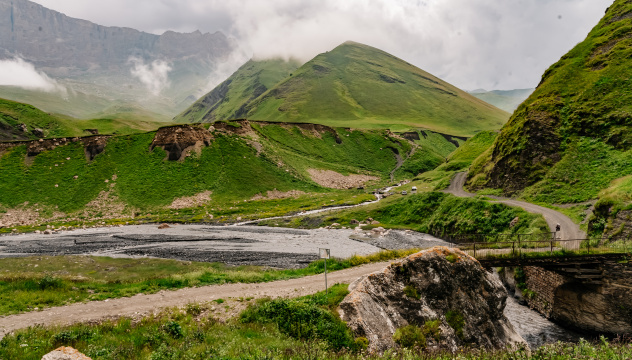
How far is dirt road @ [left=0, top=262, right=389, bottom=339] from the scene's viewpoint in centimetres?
1791

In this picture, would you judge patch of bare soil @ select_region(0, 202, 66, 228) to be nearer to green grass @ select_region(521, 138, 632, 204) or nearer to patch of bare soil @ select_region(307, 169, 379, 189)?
patch of bare soil @ select_region(307, 169, 379, 189)

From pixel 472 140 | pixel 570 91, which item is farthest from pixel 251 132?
pixel 570 91

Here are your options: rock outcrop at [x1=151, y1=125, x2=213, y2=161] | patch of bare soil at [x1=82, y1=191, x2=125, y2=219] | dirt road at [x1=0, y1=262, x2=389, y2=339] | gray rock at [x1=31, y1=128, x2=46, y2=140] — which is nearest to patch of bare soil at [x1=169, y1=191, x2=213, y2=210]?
patch of bare soil at [x1=82, y1=191, x2=125, y2=219]

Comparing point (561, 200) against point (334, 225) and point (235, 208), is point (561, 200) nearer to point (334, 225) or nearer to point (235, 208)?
point (334, 225)

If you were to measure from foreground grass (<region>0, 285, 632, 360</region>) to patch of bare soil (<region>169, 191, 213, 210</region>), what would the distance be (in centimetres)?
7168

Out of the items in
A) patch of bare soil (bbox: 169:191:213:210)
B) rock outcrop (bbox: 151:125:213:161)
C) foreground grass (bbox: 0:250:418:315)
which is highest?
rock outcrop (bbox: 151:125:213:161)

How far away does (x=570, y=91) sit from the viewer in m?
61.4

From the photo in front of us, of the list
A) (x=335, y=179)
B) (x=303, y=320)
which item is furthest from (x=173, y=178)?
(x=303, y=320)

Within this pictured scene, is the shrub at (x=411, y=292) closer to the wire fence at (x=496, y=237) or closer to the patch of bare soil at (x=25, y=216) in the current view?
the wire fence at (x=496, y=237)

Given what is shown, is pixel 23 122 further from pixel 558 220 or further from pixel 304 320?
pixel 558 220

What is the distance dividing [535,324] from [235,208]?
69274 millimetres

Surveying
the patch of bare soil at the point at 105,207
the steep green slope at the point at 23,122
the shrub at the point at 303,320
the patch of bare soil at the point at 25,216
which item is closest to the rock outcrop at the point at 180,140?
the patch of bare soil at the point at 105,207

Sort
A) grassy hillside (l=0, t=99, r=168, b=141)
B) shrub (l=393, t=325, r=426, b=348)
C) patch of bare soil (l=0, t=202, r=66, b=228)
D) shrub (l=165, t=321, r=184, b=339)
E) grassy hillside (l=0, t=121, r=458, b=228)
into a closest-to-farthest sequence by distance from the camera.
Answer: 1. shrub (l=165, t=321, r=184, b=339)
2. shrub (l=393, t=325, r=426, b=348)
3. patch of bare soil (l=0, t=202, r=66, b=228)
4. grassy hillside (l=0, t=121, r=458, b=228)
5. grassy hillside (l=0, t=99, r=168, b=141)

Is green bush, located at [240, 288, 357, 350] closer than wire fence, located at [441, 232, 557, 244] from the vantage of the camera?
Yes
